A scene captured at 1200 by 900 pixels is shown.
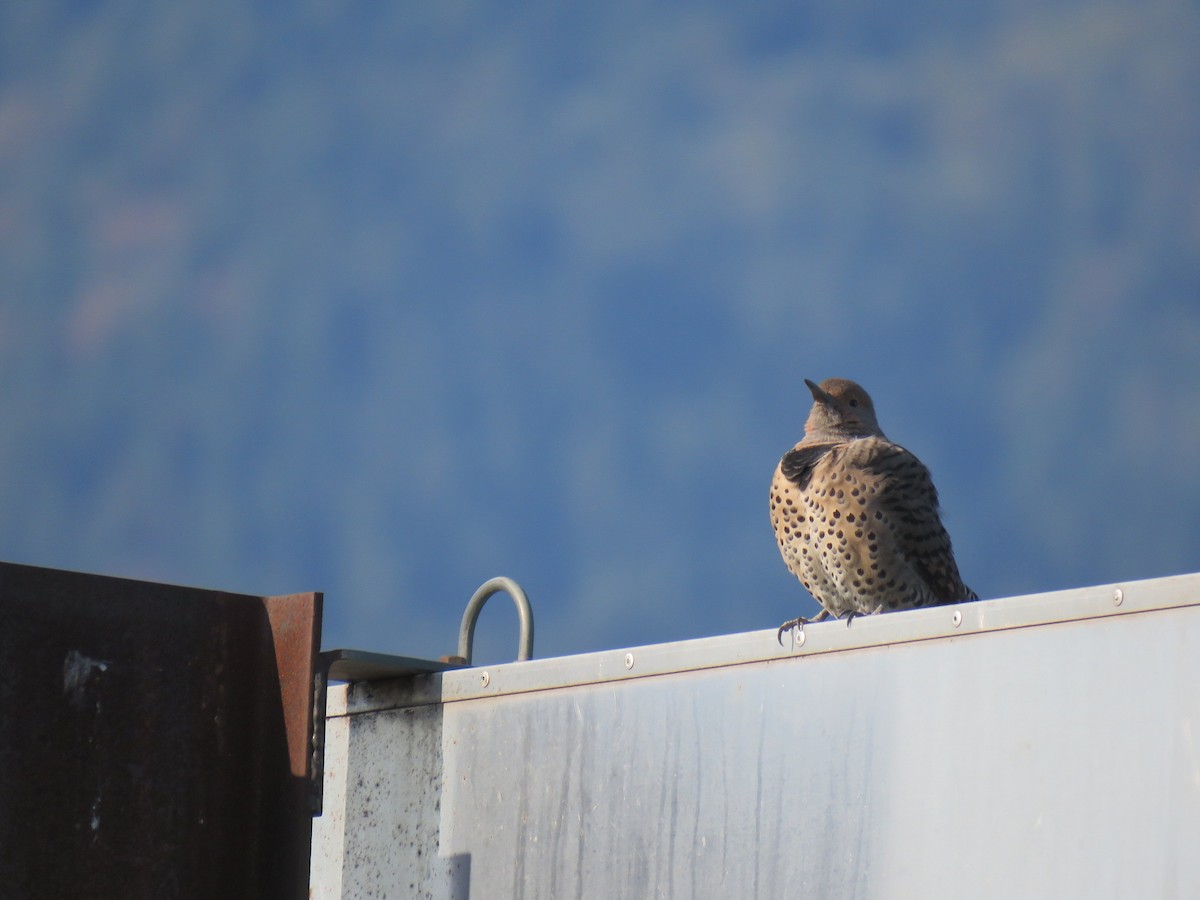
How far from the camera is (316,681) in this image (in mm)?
2488

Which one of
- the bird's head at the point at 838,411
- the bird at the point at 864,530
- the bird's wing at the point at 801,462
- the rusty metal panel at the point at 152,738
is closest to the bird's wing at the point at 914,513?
the bird at the point at 864,530

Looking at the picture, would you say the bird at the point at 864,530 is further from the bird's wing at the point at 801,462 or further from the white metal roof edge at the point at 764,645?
the white metal roof edge at the point at 764,645

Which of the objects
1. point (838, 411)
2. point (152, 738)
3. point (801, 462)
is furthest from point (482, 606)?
point (838, 411)

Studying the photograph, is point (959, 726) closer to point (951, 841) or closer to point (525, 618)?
point (951, 841)

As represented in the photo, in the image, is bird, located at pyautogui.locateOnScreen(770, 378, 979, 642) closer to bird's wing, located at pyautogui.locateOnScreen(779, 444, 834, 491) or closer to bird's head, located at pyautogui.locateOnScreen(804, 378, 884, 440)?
bird's wing, located at pyautogui.locateOnScreen(779, 444, 834, 491)

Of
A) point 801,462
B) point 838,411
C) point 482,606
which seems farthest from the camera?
point 838,411

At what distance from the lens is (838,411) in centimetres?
550

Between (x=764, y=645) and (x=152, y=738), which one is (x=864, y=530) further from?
(x=152, y=738)

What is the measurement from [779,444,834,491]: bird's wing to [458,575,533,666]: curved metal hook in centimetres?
153

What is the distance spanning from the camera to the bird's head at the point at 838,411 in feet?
17.9

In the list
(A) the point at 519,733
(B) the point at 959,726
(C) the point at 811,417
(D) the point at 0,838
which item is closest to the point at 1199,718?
(B) the point at 959,726

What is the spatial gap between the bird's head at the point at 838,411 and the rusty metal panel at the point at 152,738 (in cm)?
319

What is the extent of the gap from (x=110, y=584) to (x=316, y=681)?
1.15ft

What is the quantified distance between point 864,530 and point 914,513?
0.58 ft
